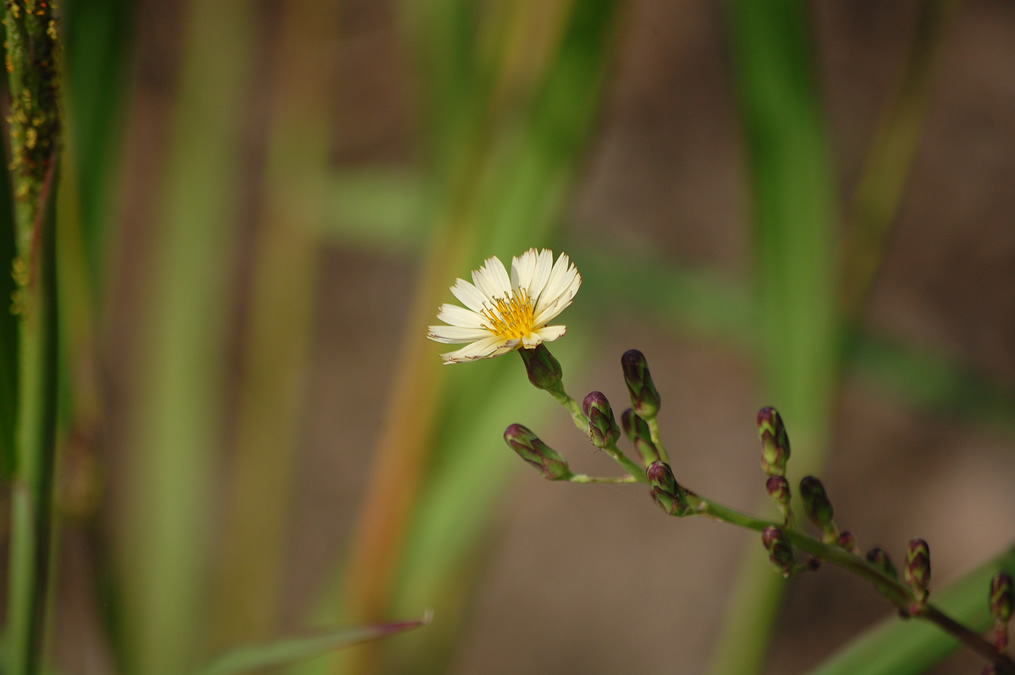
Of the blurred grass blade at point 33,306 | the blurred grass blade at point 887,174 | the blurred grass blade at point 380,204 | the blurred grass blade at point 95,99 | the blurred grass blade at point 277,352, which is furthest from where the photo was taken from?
the blurred grass blade at point 277,352

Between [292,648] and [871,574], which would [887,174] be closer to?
[871,574]

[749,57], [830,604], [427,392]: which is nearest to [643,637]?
[830,604]

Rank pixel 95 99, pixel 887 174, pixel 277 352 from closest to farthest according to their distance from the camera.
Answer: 1. pixel 95 99
2. pixel 887 174
3. pixel 277 352

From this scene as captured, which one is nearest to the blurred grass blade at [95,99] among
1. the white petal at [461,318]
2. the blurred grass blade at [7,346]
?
the blurred grass blade at [7,346]

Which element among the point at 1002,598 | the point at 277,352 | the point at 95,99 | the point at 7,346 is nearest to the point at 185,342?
the point at 277,352

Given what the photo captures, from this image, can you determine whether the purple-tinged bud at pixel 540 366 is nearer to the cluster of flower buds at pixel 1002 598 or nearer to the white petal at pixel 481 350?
the white petal at pixel 481 350

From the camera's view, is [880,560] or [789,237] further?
[789,237]
